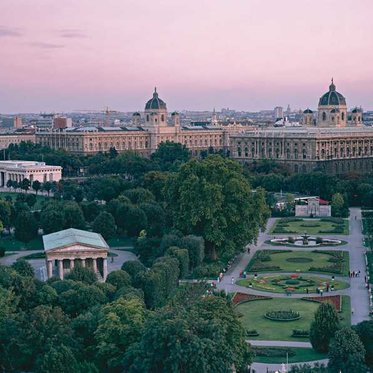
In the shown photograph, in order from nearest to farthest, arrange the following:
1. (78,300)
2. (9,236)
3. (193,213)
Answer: (78,300) → (193,213) → (9,236)

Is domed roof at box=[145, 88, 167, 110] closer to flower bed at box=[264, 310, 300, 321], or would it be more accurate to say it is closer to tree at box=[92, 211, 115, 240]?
tree at box=[92, 211, 115, 240]

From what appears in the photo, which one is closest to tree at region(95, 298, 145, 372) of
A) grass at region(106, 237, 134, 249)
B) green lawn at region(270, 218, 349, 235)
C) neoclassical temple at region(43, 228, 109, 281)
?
neoclassical temple at region(43, 228, 109, 281)

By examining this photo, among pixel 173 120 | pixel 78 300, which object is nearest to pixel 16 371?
pixel 78 300

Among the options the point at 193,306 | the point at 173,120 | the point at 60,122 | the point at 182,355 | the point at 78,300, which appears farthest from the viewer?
the point at 60,122

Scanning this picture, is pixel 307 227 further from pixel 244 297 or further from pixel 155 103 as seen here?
pixel 155 103

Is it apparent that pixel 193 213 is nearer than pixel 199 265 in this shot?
No

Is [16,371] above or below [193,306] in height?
below

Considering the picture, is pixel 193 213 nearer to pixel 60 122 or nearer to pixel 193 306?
pixel 193 306
